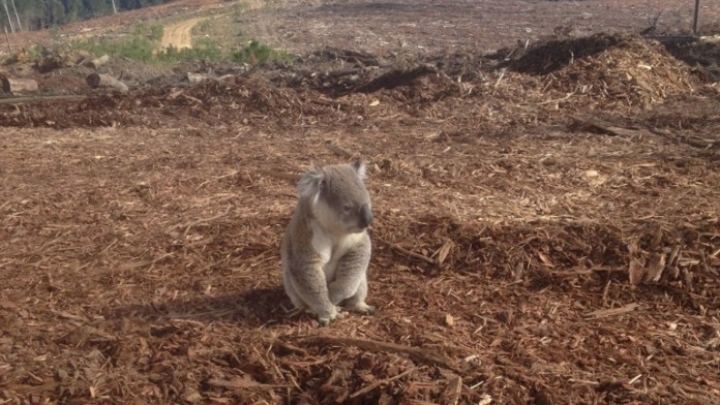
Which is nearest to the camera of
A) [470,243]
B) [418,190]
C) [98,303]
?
[98,303]

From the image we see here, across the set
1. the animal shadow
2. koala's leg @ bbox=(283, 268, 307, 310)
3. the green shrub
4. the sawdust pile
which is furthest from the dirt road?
koala's leg @ bbox=(283, 268, 307, 310)

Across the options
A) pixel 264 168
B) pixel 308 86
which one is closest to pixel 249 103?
pixel 308 86

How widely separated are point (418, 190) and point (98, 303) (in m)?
3.77

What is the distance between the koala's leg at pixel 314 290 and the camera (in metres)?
4.68

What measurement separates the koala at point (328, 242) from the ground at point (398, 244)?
0.75ft

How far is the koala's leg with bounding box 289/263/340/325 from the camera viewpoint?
4.68 meters

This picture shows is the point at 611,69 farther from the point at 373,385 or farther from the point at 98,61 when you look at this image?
the point at 98,61

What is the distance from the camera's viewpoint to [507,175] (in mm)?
8336

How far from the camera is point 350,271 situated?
479cm

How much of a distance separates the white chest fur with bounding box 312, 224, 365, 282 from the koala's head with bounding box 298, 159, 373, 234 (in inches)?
2.7

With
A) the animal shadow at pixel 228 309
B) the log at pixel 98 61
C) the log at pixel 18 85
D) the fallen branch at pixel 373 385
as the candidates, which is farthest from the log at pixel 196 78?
the fallen branch at pixel 373 385

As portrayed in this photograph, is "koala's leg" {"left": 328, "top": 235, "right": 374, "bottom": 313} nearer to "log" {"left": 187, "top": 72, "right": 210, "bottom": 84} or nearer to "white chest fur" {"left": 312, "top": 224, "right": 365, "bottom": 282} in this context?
"white chest fur" {"left": 312, "top": 224, "right": 365, "bottom": 282}

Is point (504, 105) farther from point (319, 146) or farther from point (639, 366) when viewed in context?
point (639, 366)

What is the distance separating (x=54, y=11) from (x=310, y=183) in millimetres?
76894
